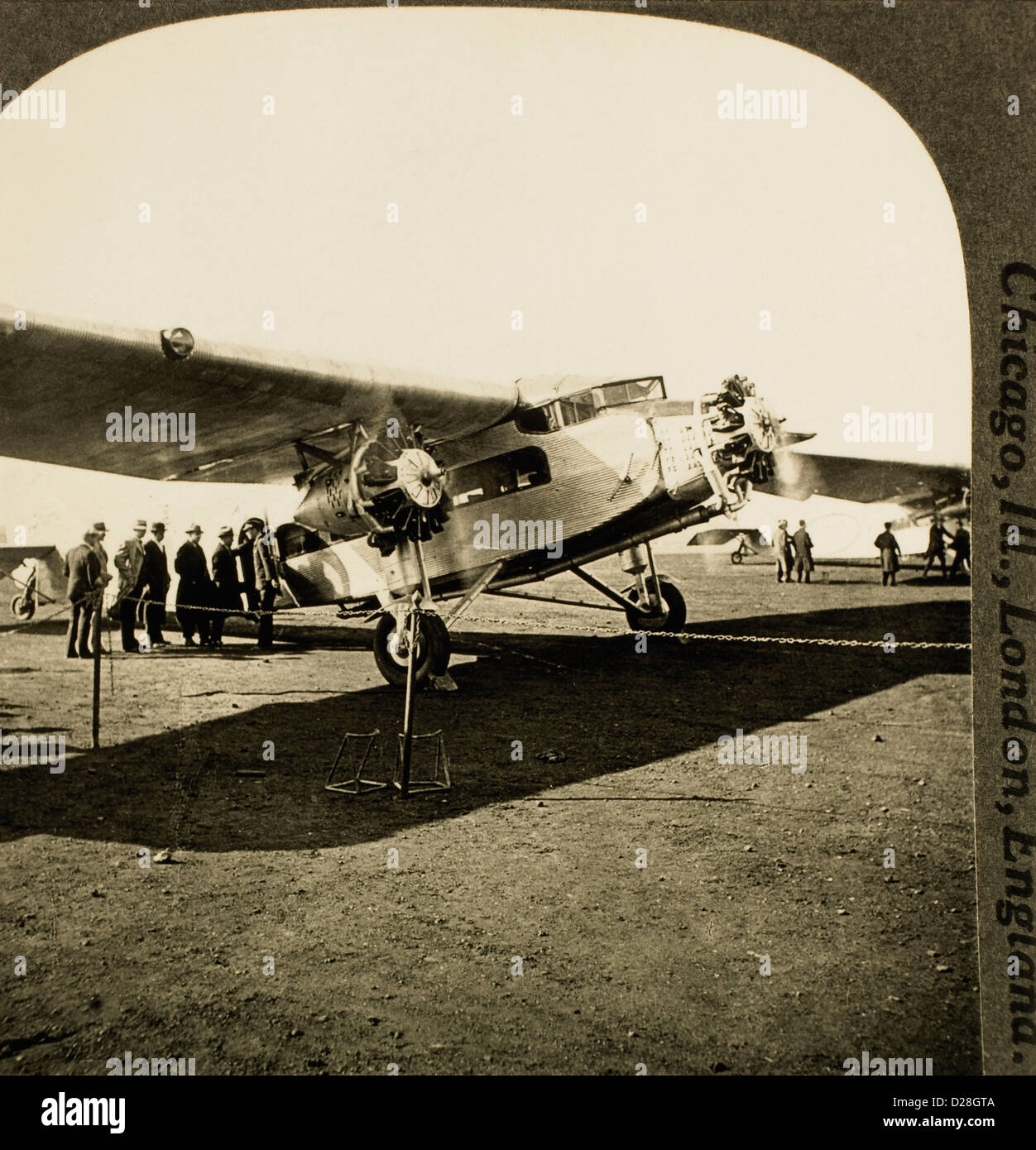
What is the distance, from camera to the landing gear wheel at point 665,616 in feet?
8.20

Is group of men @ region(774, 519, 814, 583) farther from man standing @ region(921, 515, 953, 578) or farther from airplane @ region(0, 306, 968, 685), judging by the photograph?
man standing @ region(921, 515, 953, 578)

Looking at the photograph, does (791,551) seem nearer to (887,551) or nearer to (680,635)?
(887,551)

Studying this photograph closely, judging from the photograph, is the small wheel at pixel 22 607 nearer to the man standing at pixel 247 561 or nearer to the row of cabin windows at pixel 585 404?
the man standing at pixel 247 561

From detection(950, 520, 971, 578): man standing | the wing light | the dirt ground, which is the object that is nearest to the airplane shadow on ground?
the dirt ground

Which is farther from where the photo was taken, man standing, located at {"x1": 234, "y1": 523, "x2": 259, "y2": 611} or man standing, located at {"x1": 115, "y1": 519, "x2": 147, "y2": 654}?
man standing, located at {"x1": 234, "y1": 523, "x2": 259, "y2": 611}

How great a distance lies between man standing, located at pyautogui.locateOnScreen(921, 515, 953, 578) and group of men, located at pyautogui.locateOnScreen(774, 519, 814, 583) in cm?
33

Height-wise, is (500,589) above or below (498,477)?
below

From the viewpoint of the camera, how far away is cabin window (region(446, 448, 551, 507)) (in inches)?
107

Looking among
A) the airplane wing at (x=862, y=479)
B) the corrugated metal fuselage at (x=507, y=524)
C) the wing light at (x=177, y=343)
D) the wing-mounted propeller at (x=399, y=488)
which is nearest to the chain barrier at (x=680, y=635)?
the corrugated metal fuselage at (x=507, y=524)

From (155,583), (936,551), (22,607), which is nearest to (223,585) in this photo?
(155,583)

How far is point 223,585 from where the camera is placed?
2535mm

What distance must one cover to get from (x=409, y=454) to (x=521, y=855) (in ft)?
4.15

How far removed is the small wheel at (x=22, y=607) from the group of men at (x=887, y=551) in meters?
2.19
